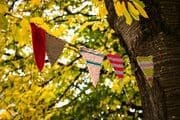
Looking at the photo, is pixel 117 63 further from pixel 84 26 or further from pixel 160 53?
Result: pixel 84 26

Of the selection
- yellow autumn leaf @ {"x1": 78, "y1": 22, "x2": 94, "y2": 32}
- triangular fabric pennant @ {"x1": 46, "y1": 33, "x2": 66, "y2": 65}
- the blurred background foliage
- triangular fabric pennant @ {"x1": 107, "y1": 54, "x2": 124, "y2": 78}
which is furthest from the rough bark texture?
yellow autumn leaf @ {"x1": 78, "y1": 22, "x2": 94, "y2": 32}

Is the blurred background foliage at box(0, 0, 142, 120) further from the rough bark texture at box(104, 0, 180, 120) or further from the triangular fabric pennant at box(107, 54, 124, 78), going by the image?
the rough bark texture at box(104, 0, 180, 120)

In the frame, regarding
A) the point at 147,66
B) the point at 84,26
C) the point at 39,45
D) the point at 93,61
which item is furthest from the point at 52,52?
the point at 84,26

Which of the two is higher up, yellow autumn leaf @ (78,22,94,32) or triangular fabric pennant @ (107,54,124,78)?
triangular fabric pennant @ (107,54,124,78)

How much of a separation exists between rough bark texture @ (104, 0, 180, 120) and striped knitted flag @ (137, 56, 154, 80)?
0.08 meters

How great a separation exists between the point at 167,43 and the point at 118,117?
13.9 ft

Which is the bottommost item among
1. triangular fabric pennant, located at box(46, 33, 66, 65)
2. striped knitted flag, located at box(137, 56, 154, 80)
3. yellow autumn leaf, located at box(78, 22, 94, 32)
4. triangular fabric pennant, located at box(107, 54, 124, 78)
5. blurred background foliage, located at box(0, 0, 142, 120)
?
blurred background foliage, located at box(0, 0, 142, 120)

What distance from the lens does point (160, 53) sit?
4082 mm

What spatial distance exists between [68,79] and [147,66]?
4.49 meters

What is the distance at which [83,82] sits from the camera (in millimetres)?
8523

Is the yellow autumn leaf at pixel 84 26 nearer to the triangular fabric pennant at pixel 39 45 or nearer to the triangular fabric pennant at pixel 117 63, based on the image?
the triangular fabric pennant at pixel 117 63

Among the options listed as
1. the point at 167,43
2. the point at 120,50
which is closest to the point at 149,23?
the point at 167,43

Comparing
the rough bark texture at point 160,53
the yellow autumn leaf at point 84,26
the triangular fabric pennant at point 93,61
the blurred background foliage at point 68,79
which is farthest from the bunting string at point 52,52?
the yellow autumn leaf at point 84,26

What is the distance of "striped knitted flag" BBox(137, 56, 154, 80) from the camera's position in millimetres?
3977
